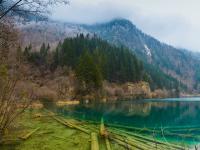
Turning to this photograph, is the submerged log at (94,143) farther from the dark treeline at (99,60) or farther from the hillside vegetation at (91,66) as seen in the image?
the dark treeline at (99,60)

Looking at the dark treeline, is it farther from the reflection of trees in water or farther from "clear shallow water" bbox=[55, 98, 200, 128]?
the reflection of trees in water

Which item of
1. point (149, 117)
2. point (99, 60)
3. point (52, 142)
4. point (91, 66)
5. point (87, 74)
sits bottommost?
point (149, 117)

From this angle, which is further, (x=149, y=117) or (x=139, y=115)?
(x=139, y=115)

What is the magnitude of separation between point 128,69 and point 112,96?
2361cm

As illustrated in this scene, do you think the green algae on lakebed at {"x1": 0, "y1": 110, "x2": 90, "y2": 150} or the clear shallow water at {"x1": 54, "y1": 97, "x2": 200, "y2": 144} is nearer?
the green algae on lakebed at {"x1": 0, "y1": 110, "x2": 90, "y2": 150}

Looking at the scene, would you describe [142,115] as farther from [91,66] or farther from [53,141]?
[91,66]

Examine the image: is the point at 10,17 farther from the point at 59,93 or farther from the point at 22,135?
the point at 59,93

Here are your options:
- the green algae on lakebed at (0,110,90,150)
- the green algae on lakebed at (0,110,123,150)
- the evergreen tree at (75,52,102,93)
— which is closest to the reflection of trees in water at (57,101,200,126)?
the green algae on lakebed at (0,110,90,150)

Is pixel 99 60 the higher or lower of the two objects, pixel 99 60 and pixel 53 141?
the higher

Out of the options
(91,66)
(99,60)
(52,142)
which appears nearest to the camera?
(52,142)

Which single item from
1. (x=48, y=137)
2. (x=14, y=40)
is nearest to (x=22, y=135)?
(x=48, y=137)

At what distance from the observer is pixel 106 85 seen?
12112cm

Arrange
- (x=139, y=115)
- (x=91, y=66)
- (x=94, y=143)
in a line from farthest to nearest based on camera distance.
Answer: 1. (x=91, y=66)
2. (x=139, y=115)
3. (x=94, y=143)

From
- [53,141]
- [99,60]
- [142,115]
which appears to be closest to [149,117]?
[142,115]
